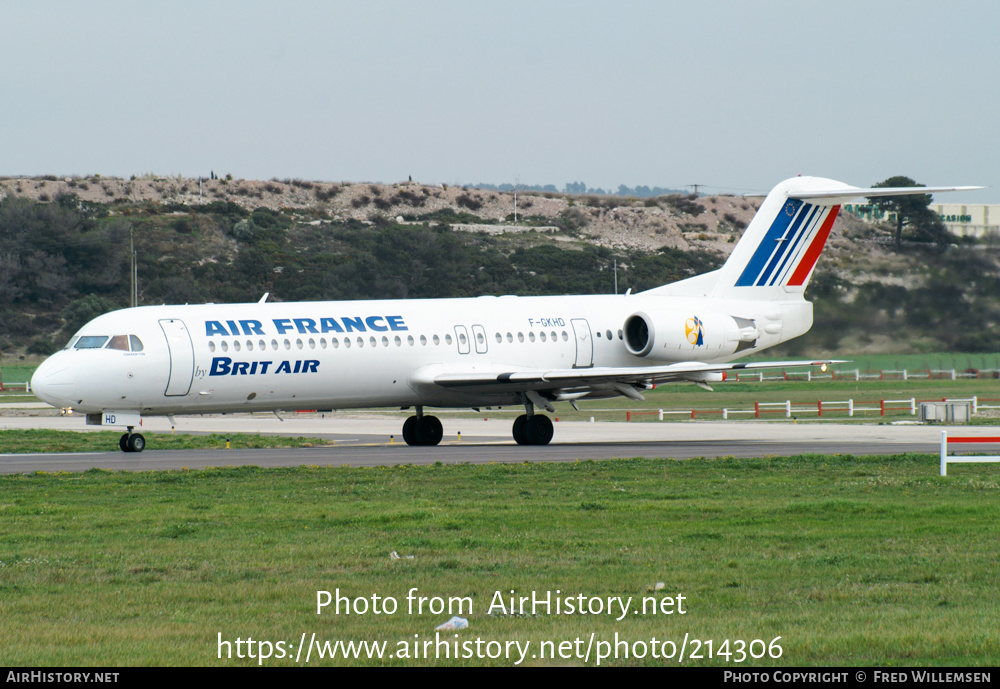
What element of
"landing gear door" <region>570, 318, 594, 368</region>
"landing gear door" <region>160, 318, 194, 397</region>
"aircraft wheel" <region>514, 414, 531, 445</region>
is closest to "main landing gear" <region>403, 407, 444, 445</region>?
"aircraft wheel" <region>514, 414, 531, 445</region>

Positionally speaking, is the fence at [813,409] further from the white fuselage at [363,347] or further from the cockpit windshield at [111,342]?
the cockpit windshield at [111,342]

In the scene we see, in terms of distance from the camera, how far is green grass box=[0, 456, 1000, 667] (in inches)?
381

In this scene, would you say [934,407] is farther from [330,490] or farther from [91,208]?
[91,208]

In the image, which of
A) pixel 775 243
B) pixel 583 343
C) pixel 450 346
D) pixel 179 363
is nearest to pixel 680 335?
pixel 583 343

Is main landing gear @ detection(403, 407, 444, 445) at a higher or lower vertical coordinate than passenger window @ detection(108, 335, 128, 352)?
lower

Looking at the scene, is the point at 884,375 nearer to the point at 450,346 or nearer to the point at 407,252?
the point at 407,252

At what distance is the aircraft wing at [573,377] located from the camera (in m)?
30.9

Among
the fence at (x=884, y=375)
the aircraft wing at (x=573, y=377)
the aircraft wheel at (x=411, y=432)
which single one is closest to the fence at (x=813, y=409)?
the aircraft wing at (x=573, y=377)

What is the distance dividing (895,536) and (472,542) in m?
4.83

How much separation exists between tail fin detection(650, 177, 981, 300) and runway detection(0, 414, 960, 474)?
4.18m

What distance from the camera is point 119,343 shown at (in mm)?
27688

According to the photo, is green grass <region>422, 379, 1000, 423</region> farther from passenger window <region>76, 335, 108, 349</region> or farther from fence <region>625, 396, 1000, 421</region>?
passenger window <region>76, 335, 108, 349</region>

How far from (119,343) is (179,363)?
1.33m
